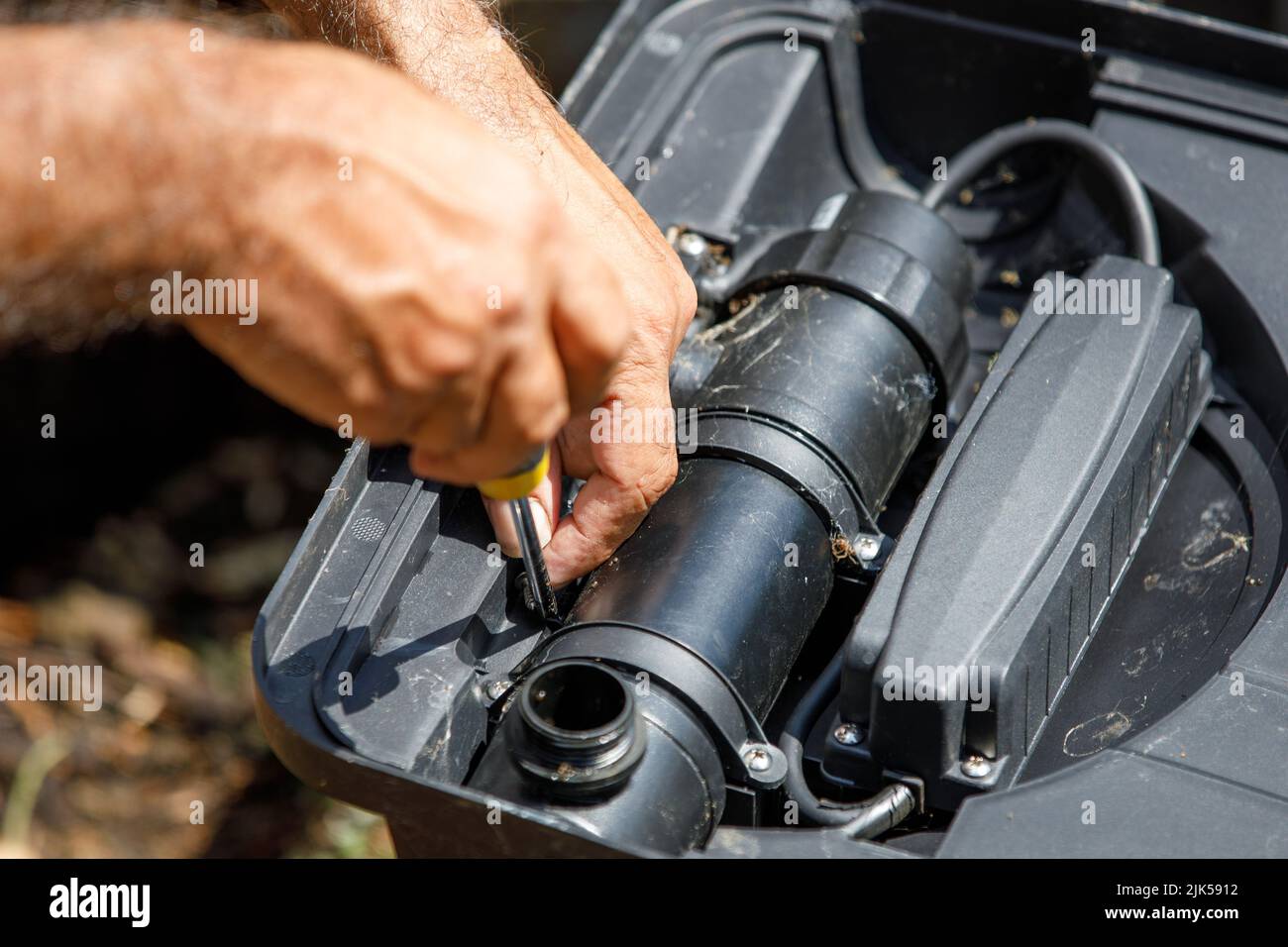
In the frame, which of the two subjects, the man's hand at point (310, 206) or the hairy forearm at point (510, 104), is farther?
the hairy forearm at point (510, 104)

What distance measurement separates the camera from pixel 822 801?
3.86ft

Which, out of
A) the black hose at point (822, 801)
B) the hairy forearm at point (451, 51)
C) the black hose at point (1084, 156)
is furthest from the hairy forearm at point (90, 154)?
the black hose at point (1084, 156)

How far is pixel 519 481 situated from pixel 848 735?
0.37m

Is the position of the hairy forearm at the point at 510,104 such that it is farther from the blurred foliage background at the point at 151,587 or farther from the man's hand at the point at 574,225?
the blurred foliage background at the point at 151,587

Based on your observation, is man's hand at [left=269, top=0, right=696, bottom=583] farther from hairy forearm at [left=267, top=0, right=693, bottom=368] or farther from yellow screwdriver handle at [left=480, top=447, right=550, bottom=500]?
yellow screwdriver handle at [left=480, top=447, right=550, bottom=500]

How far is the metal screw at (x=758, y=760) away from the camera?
1.14 meters

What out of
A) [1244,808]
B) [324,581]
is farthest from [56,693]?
[1244,808]

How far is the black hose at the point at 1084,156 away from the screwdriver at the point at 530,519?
653 mm

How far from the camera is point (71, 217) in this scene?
34.5 inches

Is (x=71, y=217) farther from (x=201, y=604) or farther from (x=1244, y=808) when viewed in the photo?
(x=201, y=604)

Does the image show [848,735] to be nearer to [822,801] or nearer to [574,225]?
[822,801]

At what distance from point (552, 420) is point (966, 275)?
69 cm


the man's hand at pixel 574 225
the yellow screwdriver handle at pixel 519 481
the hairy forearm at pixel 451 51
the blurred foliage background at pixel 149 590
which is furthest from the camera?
the blurred foliage background at pixel 149 590

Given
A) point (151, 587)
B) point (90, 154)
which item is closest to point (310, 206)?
point (90, 154)
